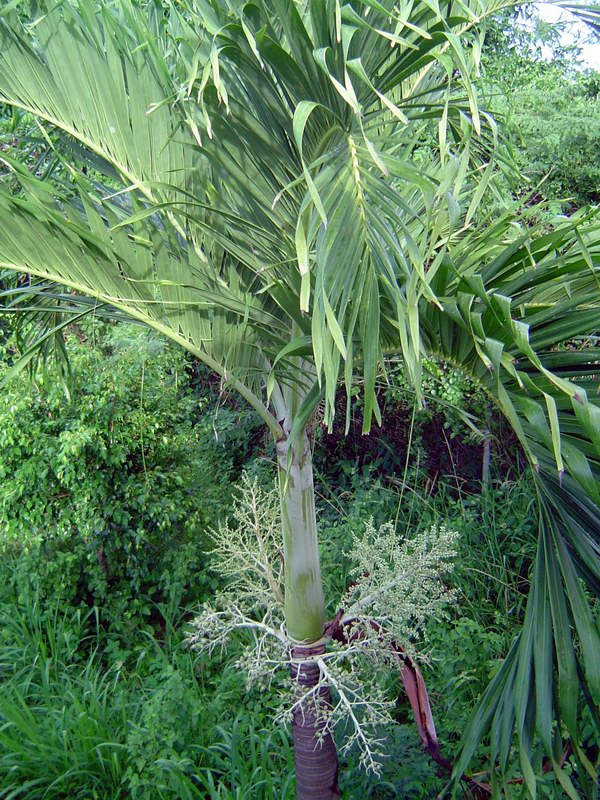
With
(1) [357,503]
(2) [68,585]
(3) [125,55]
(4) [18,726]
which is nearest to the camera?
(3) [125,55]

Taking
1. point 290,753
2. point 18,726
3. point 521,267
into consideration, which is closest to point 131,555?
point 18,726

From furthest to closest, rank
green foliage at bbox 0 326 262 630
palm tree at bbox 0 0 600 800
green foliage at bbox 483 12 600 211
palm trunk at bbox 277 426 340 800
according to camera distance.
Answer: green foliage at bbox 483 12 600 211 → green foliage at bbox 0 326 262 630 → palm trunk at bbox 277 426 340 800 → palm tree at bbox 0 0 600 800

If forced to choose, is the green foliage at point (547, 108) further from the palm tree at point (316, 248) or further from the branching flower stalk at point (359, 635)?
the branching flower stalk at point (359, 635)

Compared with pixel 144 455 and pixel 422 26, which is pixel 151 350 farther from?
pixel 422 26

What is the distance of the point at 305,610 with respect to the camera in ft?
6.34

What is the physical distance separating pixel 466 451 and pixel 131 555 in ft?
6.94

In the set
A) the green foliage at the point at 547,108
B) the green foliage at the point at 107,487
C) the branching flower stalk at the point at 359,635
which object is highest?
the green foliage at the point at 547,108

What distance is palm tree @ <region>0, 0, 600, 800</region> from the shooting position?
130cm

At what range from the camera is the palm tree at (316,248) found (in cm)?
130

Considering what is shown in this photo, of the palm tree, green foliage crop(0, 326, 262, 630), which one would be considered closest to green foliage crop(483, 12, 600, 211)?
the palm tree

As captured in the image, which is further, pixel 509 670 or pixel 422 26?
pixel 509 670

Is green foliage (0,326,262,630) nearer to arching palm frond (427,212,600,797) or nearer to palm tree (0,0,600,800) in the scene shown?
palm tree (0,0,600,800)

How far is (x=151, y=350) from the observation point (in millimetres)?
3850

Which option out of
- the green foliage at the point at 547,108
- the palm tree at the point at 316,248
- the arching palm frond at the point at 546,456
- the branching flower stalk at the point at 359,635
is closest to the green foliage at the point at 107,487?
the branching flower stalk at the point at 359,635
